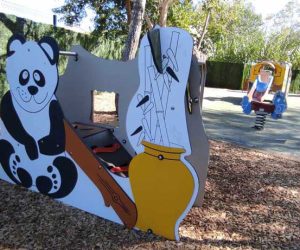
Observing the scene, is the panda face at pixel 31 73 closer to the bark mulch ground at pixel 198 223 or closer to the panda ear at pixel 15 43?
the panda ear at pixel 15 43

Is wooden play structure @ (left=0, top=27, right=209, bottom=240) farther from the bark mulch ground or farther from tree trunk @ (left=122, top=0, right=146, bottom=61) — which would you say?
tree trunk @ (left=122, top=0, right=146, bottom=61)

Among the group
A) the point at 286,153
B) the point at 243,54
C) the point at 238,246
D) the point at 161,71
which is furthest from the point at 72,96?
the point at 243,54

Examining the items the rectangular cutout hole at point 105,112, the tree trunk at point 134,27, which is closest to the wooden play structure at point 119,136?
the rectangular cutout hole at point 105,112

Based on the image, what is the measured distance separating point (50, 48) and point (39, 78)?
1.02ft

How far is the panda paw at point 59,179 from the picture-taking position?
3119 mm

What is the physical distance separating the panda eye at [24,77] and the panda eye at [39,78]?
11 centimetres

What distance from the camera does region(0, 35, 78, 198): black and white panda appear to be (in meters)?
3.01

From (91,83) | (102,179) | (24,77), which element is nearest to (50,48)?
(24,77)

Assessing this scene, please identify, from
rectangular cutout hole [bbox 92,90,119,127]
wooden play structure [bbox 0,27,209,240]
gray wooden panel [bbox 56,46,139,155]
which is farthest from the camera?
rectangular cutout hole [bbox 92,90,119,127]

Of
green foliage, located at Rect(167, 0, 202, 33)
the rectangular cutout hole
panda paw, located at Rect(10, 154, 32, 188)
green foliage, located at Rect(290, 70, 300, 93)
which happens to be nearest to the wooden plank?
panda paw, located at Rect(10, 154, 32, 188)

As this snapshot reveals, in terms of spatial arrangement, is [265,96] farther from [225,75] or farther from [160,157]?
[225,75]

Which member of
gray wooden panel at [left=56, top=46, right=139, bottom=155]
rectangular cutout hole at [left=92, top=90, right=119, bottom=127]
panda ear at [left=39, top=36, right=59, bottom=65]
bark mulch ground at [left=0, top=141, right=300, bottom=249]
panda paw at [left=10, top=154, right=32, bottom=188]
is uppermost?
panda ear at [left=39, top=36, right=59, bottom=65]

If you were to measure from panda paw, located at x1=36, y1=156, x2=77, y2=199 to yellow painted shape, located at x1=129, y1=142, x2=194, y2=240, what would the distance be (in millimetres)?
696

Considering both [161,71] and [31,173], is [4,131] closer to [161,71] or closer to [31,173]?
[31,173]
